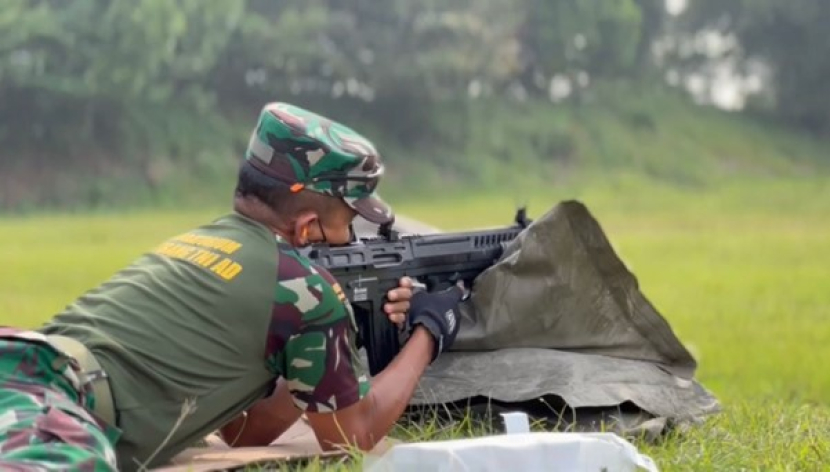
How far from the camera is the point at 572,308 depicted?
410 cm

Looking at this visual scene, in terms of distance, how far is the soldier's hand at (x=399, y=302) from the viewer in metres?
3.67

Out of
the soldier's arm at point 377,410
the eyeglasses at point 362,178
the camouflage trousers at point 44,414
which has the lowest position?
the soldier's arm at point 377,410

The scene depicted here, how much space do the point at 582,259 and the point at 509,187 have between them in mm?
23145

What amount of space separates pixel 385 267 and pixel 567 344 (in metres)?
0.71

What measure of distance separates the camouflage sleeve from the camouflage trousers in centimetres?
47

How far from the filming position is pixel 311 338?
3.14 meters

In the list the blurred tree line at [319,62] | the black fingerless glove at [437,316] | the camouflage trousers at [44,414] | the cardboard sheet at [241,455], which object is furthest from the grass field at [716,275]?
the blurred tree line at [319,62]

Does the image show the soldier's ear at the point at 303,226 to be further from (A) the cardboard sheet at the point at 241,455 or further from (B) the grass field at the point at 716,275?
(B) the grass field at the point at 716,275

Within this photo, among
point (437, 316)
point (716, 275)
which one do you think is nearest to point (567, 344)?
point (437, 316)

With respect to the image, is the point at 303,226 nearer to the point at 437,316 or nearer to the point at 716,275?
the point at 437,316

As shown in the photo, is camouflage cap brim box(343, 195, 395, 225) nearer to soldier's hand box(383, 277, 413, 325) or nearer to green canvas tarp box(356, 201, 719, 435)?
soldier's hand box(383, 277, 413, 325)

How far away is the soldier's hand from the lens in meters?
3.67

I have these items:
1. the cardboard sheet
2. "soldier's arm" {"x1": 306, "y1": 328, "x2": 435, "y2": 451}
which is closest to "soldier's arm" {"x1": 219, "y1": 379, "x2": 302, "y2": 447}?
the cardboard sheet

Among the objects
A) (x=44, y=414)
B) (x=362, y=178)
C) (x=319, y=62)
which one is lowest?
(x=319, y=62)
